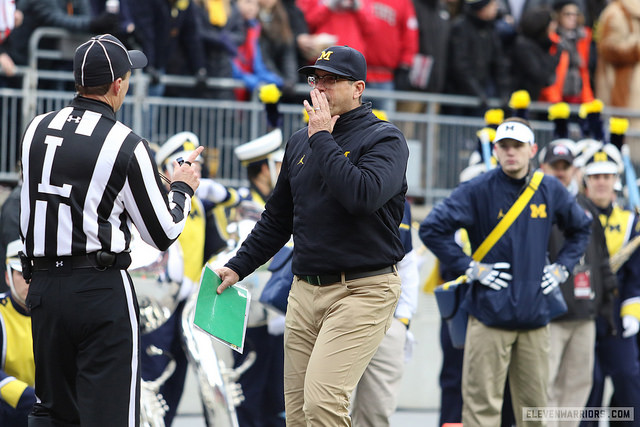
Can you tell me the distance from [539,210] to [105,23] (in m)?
4.46

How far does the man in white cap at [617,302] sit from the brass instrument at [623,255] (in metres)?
0.03

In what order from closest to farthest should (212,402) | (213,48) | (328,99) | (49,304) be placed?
(49,304)
(328,99)
(212,402)
(213,48)

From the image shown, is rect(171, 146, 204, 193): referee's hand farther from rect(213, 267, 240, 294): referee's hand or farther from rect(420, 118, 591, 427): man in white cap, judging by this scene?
rect(420, 118, 591, 427): man in white cap

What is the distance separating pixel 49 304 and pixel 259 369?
3.35 metres

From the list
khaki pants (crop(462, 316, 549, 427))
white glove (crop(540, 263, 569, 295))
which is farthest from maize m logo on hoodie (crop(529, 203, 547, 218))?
khaki pants (crop(462, 316, 549, 427))

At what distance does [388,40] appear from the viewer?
36.1ft

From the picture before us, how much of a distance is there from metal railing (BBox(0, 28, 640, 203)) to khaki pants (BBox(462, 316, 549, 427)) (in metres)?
3.76

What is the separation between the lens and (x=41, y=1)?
9711 millimetres

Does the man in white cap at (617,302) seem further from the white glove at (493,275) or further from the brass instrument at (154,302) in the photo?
the brass instrument at (154,302)

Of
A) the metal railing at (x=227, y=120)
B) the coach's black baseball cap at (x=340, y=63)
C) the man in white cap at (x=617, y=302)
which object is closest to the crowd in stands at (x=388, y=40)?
the metal railing at (x=227, y=120)

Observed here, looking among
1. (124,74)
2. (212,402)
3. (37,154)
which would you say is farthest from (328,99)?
(212,402)

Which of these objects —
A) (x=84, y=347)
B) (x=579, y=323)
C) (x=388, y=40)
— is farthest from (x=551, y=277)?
(x=388, y=40)

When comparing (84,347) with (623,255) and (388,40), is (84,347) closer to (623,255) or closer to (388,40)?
(623,255)

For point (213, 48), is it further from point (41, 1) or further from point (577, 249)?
point (577, 249)
